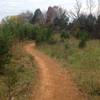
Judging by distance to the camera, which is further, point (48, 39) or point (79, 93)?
point (48, 39)

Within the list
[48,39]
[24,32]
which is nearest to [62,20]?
[24,32]

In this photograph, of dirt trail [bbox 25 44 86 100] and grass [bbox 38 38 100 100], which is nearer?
dirt trail [bbox 25 44 86 100]

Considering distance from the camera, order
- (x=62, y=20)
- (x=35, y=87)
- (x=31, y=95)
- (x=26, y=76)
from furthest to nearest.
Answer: (x=62, y=20)
(x=26, y=76)
(x=35, y=87)
(x=31, y=95)

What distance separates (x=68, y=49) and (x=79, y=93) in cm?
1204

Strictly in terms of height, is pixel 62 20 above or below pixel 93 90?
above

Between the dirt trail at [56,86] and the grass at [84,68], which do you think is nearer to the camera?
the dirt trail at [56,86]

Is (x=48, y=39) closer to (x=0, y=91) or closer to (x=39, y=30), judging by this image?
(x=39, y=30)

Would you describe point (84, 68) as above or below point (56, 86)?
above

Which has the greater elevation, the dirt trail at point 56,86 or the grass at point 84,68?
the grass at point 84,68

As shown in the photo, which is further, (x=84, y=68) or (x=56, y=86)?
(x=84, y=68)

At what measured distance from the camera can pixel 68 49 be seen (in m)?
22.8

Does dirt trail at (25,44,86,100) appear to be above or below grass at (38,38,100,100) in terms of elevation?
below

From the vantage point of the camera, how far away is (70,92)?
11.0m

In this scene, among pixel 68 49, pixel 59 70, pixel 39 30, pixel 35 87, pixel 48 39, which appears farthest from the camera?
pixel 39 30
